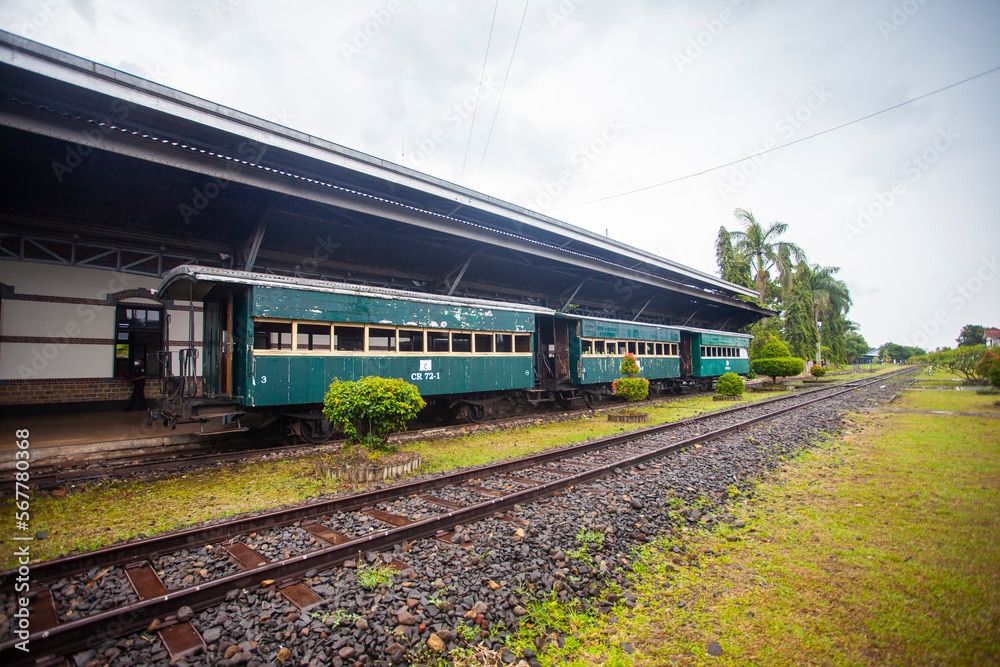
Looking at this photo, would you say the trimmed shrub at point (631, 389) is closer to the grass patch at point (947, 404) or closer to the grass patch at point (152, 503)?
the grass patch at point (947, 404)

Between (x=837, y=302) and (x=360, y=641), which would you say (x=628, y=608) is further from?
(x=837, y=302)

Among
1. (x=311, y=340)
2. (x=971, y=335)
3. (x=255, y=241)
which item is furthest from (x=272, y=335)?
(x=971, y=335)

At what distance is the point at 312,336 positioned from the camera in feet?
29.2

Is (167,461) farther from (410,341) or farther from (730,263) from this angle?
(730,263)

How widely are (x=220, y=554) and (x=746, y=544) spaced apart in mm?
4889

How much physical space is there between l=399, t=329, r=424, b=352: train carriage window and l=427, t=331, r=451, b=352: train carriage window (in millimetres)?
211

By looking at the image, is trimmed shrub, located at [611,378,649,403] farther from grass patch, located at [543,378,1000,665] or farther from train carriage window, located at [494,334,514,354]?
grass patch, located at [543,378,1000,665]

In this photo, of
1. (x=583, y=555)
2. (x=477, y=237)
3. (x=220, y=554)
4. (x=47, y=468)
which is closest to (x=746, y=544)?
(x=583, y=555)

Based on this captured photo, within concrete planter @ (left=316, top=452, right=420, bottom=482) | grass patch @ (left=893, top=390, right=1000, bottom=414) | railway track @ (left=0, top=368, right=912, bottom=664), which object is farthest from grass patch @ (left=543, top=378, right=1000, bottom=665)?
grass patch @ (left=893, top=390, right=1000, bottom=414)

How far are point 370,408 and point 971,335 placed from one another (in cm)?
9530

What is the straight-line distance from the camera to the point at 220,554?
427cm

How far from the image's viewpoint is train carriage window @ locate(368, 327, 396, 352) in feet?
32.0

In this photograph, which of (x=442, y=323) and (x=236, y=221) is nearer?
(x=442, y=323)

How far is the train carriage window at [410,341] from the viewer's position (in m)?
10.2
